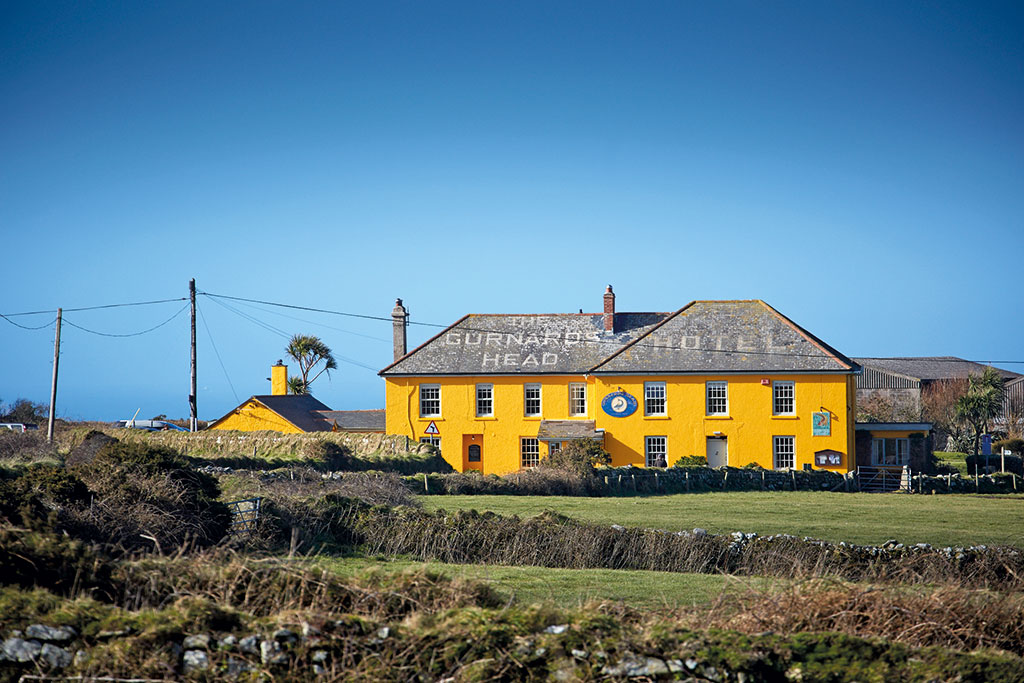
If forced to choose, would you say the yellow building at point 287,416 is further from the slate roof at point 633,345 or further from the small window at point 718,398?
the small window at point 718,398

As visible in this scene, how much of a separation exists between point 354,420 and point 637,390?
21082 millimetres

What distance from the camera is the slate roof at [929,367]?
8531cm

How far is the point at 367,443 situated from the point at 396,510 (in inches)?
798

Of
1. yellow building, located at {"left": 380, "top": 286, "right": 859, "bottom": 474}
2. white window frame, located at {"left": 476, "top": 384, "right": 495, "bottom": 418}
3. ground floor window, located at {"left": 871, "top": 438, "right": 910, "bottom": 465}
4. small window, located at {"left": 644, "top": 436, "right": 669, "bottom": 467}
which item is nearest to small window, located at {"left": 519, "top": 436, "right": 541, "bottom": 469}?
yellow building, located at {"left": 380, "top": 286, "right": 859, "bottom": 474}

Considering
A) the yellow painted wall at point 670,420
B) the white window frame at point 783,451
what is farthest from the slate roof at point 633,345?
the white window frame at point 783,451

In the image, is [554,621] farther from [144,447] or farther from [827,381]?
[827,381]

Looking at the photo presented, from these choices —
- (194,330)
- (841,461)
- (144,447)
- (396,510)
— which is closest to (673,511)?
(396,510)

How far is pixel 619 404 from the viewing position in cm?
4353

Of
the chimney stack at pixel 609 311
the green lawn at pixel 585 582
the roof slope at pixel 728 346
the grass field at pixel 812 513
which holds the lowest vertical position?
the grass field at pixel 812 513

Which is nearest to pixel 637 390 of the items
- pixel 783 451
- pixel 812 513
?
pixel 783 451

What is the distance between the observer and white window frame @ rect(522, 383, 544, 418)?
45750 mm

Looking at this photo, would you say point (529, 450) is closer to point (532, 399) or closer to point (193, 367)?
point (532, 399)

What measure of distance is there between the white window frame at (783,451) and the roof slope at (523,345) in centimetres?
885

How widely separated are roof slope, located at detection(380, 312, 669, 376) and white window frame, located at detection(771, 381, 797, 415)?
7.64m
